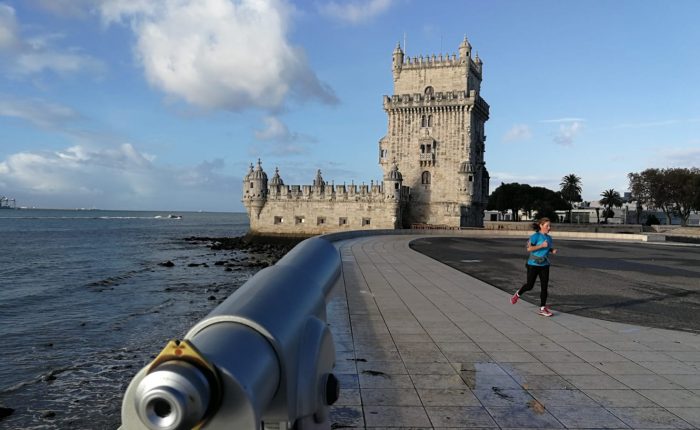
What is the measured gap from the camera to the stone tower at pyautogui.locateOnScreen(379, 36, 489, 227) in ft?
147

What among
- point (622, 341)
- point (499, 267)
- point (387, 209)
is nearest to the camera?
point (622, 341)

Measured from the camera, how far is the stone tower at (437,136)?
147 ft

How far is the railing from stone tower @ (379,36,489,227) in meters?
42.4

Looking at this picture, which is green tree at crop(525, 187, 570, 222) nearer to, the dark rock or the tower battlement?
the tower battlement

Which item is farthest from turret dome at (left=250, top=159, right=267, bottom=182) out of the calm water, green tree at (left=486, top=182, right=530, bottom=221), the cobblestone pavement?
green tree at (left=486, top=182, right=530, bottom=221)

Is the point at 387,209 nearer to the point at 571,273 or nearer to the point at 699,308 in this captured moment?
the point at 571,273

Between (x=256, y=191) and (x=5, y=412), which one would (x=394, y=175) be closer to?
(x=256, y=191)

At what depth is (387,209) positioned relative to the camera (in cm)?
4494

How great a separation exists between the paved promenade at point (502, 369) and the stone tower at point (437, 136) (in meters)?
36.7

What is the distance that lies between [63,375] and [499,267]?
1188 centimetres

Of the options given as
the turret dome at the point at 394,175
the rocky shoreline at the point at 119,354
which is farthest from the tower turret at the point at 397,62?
the rocky shoreline at the point at 119,354

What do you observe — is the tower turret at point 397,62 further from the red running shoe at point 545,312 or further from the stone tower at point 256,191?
the red running shoe at point 545,312

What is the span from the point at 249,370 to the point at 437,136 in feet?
149

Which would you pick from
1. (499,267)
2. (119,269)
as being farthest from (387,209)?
(499,267)
